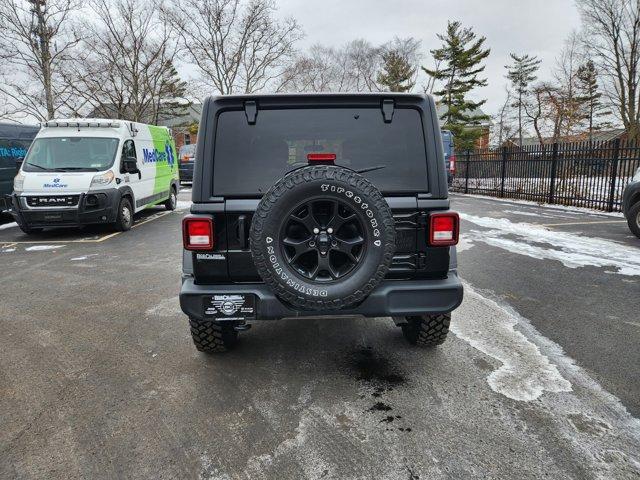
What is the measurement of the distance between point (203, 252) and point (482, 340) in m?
2.47

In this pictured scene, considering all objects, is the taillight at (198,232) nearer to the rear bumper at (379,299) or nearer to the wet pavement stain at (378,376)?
the rear bumper at (379,299)

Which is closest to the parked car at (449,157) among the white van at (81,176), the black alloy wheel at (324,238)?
the white van at (81,176)

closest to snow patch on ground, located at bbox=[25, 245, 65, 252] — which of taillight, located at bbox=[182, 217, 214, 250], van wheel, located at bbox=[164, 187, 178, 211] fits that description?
van wheel, located at bbox=[164, 187, 178, 211]

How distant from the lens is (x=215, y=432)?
2461 mm

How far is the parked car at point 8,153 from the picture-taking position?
10.7 meters

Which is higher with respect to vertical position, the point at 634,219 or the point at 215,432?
the point at 634,219

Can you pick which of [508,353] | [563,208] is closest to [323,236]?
[508,353]

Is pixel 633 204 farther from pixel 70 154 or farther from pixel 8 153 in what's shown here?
pixel 8 153

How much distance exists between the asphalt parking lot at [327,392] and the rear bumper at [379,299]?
0.56m

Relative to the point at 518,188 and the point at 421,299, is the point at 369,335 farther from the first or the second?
the point at 518,188

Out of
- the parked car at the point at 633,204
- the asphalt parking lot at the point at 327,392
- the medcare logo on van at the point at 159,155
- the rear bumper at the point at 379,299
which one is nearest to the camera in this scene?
the asphalt parking lot at the point at 327,392

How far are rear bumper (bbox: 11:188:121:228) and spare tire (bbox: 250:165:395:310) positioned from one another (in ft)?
24.4

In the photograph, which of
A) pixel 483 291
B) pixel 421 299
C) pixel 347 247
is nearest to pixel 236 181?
pixel 347 247

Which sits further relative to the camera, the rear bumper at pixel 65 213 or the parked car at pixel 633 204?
the rear bumper at pixel 65 213
